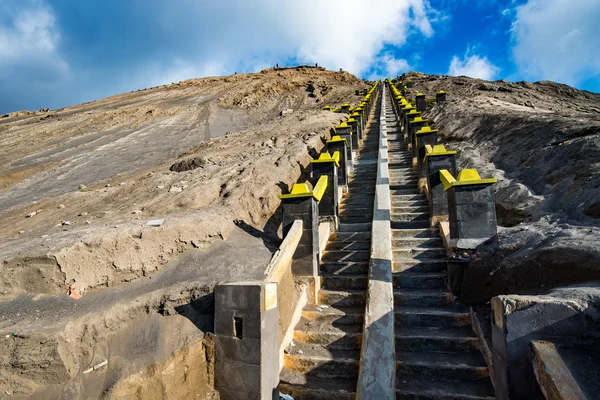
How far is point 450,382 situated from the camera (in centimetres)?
436

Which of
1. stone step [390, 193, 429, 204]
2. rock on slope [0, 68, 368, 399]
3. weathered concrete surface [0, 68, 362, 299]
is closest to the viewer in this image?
rock on slope [0, 68, 368, 399]

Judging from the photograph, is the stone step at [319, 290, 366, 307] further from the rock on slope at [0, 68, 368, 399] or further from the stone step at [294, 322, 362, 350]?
the rock on slope at [0, 68, 368, 399]

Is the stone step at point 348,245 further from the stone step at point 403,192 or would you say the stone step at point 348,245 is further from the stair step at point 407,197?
the stone step at point 403,192

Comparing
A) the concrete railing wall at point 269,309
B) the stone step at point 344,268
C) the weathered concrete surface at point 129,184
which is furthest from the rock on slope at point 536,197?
the weathered concrete surface at point 129,184

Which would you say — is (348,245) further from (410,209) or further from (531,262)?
(531,262)

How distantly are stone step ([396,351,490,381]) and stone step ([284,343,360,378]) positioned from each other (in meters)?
0.63

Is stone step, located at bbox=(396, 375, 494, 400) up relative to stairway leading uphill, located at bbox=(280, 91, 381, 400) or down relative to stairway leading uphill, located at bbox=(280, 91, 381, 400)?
down

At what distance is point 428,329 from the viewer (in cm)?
514

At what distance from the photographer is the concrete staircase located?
428 centimetres

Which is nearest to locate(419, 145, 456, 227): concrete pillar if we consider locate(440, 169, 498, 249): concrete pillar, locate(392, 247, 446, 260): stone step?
locate(392, 247, 446, 260): stone step

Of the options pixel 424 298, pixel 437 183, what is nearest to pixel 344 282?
pixel 424 298

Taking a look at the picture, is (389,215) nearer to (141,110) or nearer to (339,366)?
(339,366)

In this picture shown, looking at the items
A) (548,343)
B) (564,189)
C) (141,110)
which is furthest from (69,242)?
(141,110)

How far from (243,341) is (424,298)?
311 centimetres
